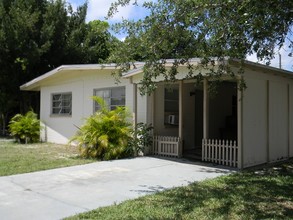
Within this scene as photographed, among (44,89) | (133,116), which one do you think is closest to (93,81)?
(133,116)

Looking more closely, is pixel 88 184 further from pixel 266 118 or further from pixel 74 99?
pixel 74 99

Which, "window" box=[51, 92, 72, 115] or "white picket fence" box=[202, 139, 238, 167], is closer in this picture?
"white picket fence" box=[202, 139, 238, 167]

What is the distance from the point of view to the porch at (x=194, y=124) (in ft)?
33.9

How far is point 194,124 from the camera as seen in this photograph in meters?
13.6

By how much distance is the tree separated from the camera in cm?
626

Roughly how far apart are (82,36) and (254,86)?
14.9 meters

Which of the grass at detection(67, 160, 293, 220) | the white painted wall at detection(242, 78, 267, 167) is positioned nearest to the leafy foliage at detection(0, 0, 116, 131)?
the white painted wall at detection(242, 78, 267, 167)

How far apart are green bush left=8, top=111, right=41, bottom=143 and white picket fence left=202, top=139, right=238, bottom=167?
9128 millimetres

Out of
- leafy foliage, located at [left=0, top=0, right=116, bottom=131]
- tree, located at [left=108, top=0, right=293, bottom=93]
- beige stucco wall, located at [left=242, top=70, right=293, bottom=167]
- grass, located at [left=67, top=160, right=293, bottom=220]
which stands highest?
leafy foliage, located at [left=0, top=0, right=116, bottom=131]

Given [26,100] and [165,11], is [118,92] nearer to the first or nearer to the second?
[165,11]

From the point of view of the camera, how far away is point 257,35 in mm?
6320

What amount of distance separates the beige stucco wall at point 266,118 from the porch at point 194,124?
1.24 feet

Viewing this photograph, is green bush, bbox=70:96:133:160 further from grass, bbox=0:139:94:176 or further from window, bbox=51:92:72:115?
window, bbox=51:92:72:115

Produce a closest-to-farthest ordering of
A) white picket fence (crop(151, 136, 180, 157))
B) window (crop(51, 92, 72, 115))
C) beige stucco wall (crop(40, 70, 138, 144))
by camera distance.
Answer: white picket fence (crop(151, 136, 180, 157))
beige stucco wall (crop(40, 70, 138, 144))
window (crop(51, 92, 72, 115))
